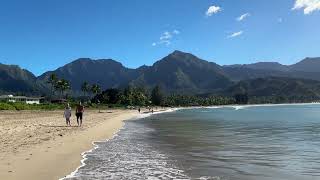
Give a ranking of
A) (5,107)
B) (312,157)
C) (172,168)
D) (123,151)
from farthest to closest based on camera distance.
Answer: (5,107) < (123,151) < (312,157) < (172,168)

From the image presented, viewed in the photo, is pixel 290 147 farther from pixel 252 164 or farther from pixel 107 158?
pixel 107 158

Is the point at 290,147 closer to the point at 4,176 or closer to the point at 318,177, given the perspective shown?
the point at 318,177

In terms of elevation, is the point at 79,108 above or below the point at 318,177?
above

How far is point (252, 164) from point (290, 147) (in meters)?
7.62

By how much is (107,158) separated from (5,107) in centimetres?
7903

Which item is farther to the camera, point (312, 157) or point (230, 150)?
point (230, 150)

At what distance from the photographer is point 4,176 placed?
1250 cm

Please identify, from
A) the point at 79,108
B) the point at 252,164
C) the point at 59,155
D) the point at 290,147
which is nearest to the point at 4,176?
the point at 59,155

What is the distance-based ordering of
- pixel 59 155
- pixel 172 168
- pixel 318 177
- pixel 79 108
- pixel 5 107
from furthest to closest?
pixel 5 107
pixel 79 108
pixel 59 155
pixel 172 168
pixel 318 177

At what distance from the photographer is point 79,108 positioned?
38688mm

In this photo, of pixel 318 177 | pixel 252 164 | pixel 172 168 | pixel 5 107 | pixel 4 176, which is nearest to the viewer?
pixel 4 176

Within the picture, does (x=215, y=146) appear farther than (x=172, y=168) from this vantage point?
Yes

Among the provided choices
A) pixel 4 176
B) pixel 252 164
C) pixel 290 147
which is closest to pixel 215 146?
pixel 290 147

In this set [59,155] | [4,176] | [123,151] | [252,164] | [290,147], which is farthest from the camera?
[290,147]
